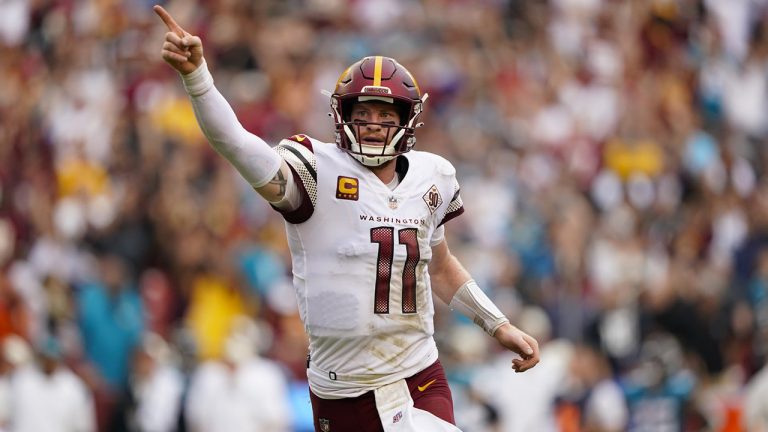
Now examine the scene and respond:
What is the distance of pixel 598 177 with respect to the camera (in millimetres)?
16109

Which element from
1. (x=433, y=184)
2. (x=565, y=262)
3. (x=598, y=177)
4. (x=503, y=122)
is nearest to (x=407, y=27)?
(x=503, y=122)

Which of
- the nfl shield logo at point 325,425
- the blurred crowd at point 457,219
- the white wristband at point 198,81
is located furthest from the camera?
the blurred crowd at point 457,219

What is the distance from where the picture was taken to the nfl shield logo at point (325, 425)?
6863 mm

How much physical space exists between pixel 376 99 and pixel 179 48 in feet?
3.43

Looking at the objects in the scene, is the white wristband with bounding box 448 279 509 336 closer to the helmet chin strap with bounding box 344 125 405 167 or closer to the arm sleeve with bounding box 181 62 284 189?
the helmet chin strap with bounding box 344 125 405 167

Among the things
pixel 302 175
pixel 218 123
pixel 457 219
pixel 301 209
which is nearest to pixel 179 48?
pixel 218 123

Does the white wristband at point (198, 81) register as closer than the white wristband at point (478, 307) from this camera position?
Yes

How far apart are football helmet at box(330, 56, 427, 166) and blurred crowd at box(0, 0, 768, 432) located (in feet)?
16.9

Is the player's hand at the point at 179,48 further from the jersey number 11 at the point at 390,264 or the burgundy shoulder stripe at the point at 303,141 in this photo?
the jersey number 11 at the point at 390,264

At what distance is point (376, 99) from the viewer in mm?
6715

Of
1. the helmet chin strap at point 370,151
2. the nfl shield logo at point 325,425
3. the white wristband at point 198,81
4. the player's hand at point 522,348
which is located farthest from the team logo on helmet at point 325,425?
the white wristband at point 198,81

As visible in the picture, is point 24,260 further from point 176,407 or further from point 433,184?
point 433,184

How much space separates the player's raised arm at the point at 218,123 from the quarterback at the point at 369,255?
1.0 inches

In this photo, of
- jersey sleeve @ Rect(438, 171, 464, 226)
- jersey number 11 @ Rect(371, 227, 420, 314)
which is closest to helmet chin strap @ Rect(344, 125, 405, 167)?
jersey number 11 @ Rect(371, 227, 420, 314)
